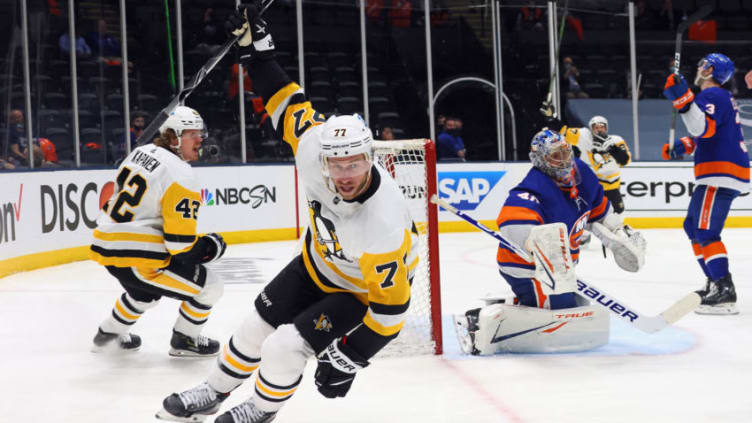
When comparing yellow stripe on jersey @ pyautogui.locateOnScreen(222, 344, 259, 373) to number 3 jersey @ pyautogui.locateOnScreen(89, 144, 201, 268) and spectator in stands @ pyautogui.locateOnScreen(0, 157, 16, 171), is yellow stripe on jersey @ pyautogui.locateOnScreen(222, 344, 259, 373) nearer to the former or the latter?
number 3 jersey @ pyautogui.locateOnScreen(89, 144, 201, 268)

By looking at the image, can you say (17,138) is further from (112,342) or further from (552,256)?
(552,256)

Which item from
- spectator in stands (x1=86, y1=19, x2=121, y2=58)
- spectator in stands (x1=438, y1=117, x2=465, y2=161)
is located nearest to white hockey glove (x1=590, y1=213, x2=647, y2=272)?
spectator in stands (x1=438, y1=117, x2=465, y2=161)

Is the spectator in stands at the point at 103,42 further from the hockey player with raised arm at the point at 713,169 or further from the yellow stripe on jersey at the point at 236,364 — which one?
the yellow stripe on jersey at the point at 236,364

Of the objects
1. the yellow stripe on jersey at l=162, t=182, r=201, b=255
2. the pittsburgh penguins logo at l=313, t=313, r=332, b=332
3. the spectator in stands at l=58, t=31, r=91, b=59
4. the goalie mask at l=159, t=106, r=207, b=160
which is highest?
the spectator in stands at l=58, t=31, r=91, b=59

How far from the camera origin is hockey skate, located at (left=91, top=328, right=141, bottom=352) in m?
4.08

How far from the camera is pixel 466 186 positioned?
995cm

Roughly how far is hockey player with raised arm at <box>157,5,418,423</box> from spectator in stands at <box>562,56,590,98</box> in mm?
9560

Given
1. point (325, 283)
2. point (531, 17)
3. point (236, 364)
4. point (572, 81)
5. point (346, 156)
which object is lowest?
point (236, 364)

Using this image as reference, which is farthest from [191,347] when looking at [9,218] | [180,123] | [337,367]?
[9,218]

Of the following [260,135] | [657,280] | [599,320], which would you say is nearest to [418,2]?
[260,135]

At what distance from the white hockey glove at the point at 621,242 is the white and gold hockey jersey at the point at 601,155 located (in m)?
3.94

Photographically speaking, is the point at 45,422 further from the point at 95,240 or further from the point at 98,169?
the point at 98,169

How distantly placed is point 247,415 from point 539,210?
168 cm

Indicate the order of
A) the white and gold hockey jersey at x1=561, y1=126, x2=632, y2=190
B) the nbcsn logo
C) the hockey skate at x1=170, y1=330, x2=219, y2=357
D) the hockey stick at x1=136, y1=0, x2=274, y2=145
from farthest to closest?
the nbcsn logo
the white and gold hockey jersey at x1=561, y1=126, x2=632, y2=190
the hockey skate at x1=170, y1=330, x2=219, y2=357
the hockey stick at x1=136, y1=0, x2=274, y2=145
